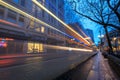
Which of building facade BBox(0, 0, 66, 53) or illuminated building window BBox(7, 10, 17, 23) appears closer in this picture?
building facade BBox(0, 0, 66, 53)

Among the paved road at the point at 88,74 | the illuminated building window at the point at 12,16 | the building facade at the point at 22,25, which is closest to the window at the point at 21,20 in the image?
the building facade at the point at 22,25

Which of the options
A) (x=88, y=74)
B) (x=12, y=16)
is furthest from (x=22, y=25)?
(x=88, y=74)

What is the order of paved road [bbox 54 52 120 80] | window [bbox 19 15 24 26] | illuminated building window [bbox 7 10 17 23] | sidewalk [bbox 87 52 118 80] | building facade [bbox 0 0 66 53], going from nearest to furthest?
building facade [bbox 0 0 66 53] → illuminated building window [bbox 7 10 17 23] → window [bbox 19 15 24 26] → paved road [bbox 54 52 120 80] → sidewalk [bbox 87 52 118 80]

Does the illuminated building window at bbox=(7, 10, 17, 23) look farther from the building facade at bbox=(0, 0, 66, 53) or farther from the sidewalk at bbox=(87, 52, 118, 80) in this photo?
the sidewalk at bbox=(87, 52, 118, 80)

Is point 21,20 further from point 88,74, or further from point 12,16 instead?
point 88,74

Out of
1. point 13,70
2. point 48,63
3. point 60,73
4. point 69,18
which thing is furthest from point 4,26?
point 69,18

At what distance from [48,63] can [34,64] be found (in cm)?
123

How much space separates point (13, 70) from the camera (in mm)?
3174

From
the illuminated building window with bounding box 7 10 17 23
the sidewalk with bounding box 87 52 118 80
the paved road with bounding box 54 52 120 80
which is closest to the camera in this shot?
the illuminated building window with bounding box 7 10 17 23

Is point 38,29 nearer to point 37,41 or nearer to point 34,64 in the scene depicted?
point 37,41

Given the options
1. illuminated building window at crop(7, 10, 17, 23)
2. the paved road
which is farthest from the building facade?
the paved road

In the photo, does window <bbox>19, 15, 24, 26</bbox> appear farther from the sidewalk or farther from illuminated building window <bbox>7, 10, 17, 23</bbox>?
the sidewalk

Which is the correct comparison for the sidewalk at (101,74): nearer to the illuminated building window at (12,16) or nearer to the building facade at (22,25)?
the building facade at (22,25)

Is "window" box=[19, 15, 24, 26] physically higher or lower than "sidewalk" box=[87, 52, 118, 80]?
higher
